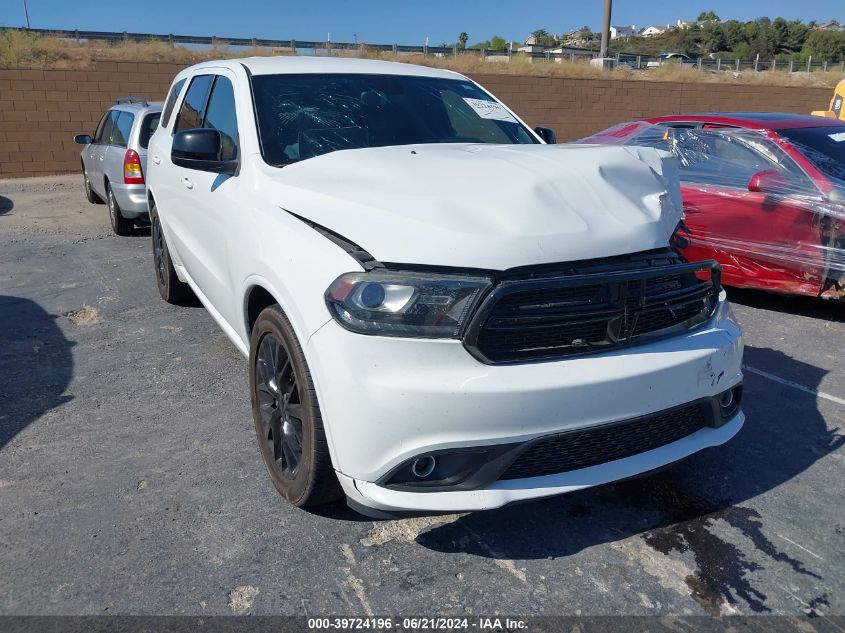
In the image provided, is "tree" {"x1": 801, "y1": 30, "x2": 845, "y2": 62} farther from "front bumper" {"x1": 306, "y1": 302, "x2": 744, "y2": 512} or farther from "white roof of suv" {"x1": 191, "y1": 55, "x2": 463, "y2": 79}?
"front bumper" {"x1": 306, "y1": 302, "x2": 744, "y2": 512}

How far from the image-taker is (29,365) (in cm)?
457

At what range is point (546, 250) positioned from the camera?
2.44 m

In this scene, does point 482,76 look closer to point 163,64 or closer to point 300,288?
point 163,64

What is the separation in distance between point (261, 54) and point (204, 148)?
25684 millimetres

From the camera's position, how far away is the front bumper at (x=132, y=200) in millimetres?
8398

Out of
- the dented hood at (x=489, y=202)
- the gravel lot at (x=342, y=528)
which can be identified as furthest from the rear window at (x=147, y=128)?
the dented hood at (x=489, y=202)

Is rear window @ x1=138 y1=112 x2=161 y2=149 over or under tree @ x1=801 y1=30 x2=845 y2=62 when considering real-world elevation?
under

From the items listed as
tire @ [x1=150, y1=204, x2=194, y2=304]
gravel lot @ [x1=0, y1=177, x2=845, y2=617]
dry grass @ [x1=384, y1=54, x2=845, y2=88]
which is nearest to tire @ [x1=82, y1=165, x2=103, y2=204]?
tire @ [x1=150, y1=204, x2=194, y2=304]

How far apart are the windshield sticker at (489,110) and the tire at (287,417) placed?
2.05m

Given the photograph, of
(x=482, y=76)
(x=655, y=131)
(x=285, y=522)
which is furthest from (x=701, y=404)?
(x=482, y=76)

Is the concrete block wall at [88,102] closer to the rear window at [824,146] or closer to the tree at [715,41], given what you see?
the rear window at [824,146]

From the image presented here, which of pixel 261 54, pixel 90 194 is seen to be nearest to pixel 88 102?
pixel 90 194

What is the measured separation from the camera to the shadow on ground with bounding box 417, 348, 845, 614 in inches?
103

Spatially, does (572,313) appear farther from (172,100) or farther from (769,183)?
(172,100)
